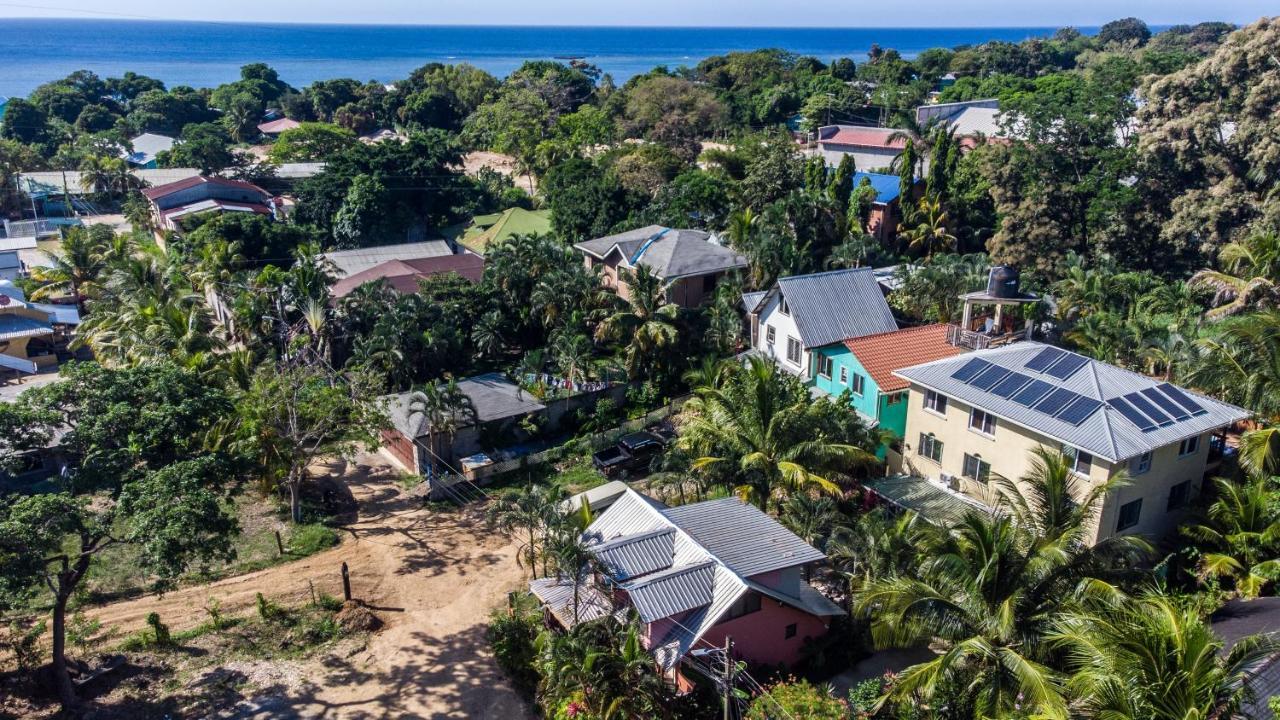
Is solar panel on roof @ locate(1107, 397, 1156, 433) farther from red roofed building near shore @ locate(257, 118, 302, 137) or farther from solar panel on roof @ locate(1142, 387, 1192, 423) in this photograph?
red roofed building near shore @ locate(257, 118, 302, 137)

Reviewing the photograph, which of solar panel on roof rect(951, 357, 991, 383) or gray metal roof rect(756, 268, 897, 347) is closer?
solar panel on roof rect(951, 357, 991, 383)

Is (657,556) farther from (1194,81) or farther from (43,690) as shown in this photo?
(1194,81)

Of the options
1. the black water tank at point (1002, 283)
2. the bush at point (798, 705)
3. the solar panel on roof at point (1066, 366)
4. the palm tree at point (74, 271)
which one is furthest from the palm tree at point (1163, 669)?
the palm tree at point (74, 271)

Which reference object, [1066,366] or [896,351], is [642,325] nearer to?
[896,351]

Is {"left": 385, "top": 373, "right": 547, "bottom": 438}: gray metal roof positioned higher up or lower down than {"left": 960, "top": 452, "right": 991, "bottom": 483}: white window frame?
lower down

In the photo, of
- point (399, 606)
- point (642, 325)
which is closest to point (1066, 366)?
point (642, 325)

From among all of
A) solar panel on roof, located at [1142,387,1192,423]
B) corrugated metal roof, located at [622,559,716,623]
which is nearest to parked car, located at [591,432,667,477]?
corrugated metal roof, located at [622,559,716,623]
